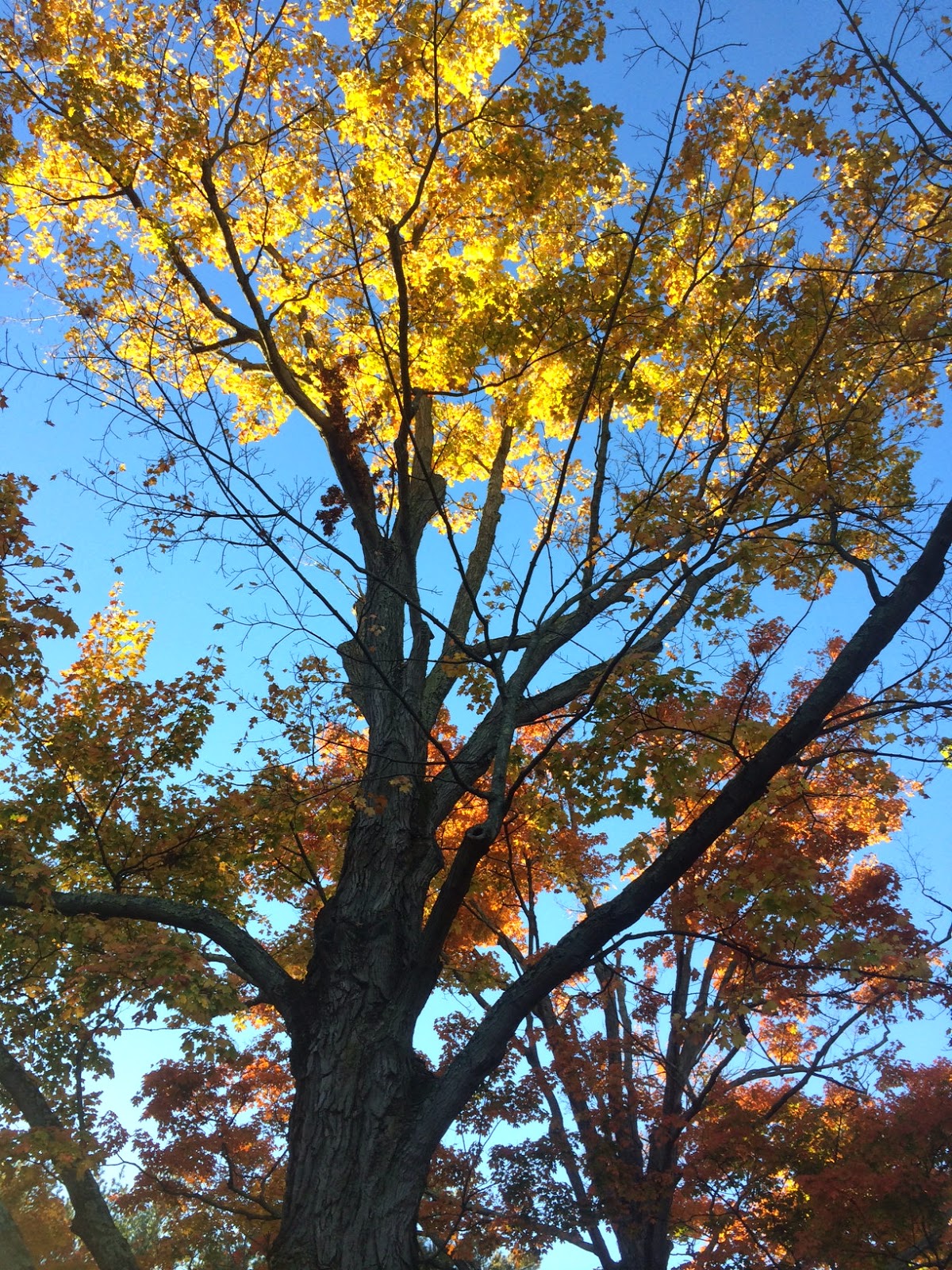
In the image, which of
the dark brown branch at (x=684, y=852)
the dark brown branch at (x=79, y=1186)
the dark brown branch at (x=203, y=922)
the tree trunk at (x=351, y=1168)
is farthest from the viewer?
the dark brown branch at (x=79, y=1186)

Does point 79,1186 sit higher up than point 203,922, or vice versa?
point 203,922

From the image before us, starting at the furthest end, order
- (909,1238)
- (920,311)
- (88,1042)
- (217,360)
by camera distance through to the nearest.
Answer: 1. (217,360)
2. (909,1238)
3. (88,1042)
4. (920,311)

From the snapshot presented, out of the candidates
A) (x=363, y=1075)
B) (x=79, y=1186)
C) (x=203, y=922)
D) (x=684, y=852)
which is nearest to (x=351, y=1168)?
(x=363, y=1075)

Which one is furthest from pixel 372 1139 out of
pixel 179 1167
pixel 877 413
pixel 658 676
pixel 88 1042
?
pixel 179 1167

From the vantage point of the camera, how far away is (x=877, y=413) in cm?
591

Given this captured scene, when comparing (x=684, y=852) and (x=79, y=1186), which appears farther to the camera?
(x=79, y=1186)

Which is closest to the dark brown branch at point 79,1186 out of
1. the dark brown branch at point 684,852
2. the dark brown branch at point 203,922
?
the dark brown branch at point 203,922

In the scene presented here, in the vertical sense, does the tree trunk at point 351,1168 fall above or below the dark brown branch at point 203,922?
below

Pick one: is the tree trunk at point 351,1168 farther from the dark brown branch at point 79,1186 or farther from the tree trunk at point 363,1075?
the dark brown branch at point 79,1186

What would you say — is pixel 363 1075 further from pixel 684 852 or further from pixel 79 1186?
pixel 79 1186

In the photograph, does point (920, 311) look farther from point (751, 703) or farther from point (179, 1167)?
point (179, 1167)

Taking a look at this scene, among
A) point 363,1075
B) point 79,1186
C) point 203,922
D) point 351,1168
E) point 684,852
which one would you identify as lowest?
point 79,1186

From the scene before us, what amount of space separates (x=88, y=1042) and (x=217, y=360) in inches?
305

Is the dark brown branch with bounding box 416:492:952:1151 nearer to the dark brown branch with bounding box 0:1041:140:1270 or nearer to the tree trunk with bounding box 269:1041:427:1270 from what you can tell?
the tree trunk with bounding box 269:1041:427:1270
